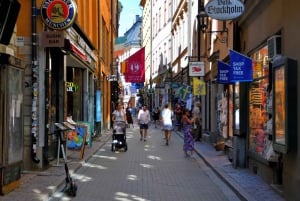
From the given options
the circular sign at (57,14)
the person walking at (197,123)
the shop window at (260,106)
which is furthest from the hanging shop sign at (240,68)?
the person walking at (197,123)

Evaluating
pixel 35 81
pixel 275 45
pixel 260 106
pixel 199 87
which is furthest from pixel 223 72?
pixel 199 87

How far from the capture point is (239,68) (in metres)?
12.9

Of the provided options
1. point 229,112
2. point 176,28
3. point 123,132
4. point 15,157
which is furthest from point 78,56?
point 176,28

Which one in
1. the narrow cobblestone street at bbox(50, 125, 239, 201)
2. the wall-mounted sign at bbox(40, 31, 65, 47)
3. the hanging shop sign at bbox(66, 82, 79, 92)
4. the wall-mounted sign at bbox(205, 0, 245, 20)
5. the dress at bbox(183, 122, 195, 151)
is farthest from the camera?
the hanging shop sign at bbox(66, 82, 79, 92)

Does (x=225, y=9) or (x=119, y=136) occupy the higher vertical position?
(x=225, y=9)

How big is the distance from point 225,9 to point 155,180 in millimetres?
4225

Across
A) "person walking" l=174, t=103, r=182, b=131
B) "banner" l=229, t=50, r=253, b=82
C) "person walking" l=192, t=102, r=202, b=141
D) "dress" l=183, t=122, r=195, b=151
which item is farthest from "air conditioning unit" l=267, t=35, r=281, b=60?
"person walking" l=174, t=103, r=182, b=131

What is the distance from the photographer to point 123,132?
67.6 feet

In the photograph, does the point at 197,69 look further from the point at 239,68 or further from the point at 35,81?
the point at 35,81

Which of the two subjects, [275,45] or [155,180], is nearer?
[275,45]

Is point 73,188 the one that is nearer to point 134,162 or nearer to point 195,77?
point 134,162

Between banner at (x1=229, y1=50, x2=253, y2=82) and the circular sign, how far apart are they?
12.5 feet

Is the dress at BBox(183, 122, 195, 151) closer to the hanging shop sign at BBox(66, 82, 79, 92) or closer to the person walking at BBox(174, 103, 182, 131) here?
the hanging shop sign at BBox(66, 82, 79, 92)

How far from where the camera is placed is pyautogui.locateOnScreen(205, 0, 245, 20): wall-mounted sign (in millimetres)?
13344
